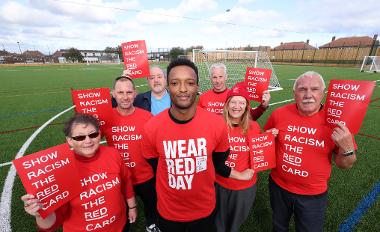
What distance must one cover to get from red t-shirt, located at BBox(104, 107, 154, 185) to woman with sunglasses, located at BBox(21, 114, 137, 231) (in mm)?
532

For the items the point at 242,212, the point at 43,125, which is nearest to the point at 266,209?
the point at 242,212

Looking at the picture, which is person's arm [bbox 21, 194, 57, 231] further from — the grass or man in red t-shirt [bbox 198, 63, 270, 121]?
man in red t-shirt [bbox 198, 63, 270, 121]

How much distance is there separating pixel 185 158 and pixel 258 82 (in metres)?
2.20

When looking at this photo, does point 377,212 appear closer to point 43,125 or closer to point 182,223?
point 182,223

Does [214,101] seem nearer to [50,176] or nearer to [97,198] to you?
[97,198]

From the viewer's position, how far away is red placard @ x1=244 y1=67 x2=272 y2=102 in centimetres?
357

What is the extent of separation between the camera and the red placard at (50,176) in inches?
67.2

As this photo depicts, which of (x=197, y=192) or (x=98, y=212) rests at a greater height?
(x=197, y=192)

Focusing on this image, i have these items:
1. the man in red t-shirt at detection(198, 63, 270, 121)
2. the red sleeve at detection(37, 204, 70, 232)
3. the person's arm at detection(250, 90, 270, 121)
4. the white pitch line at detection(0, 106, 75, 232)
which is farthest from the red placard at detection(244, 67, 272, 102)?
the white pitch line at detection(0, 106, 75, 232)

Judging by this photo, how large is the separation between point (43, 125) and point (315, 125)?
28.4 ft

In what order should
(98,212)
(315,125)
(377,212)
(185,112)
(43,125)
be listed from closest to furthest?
(185,112) < (98,212) < (315,125) < (377,212) < (43,125)

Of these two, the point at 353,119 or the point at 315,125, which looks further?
the point at 315,125

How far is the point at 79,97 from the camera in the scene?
283 centimetres

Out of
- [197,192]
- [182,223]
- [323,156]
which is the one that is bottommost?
[182,223]
